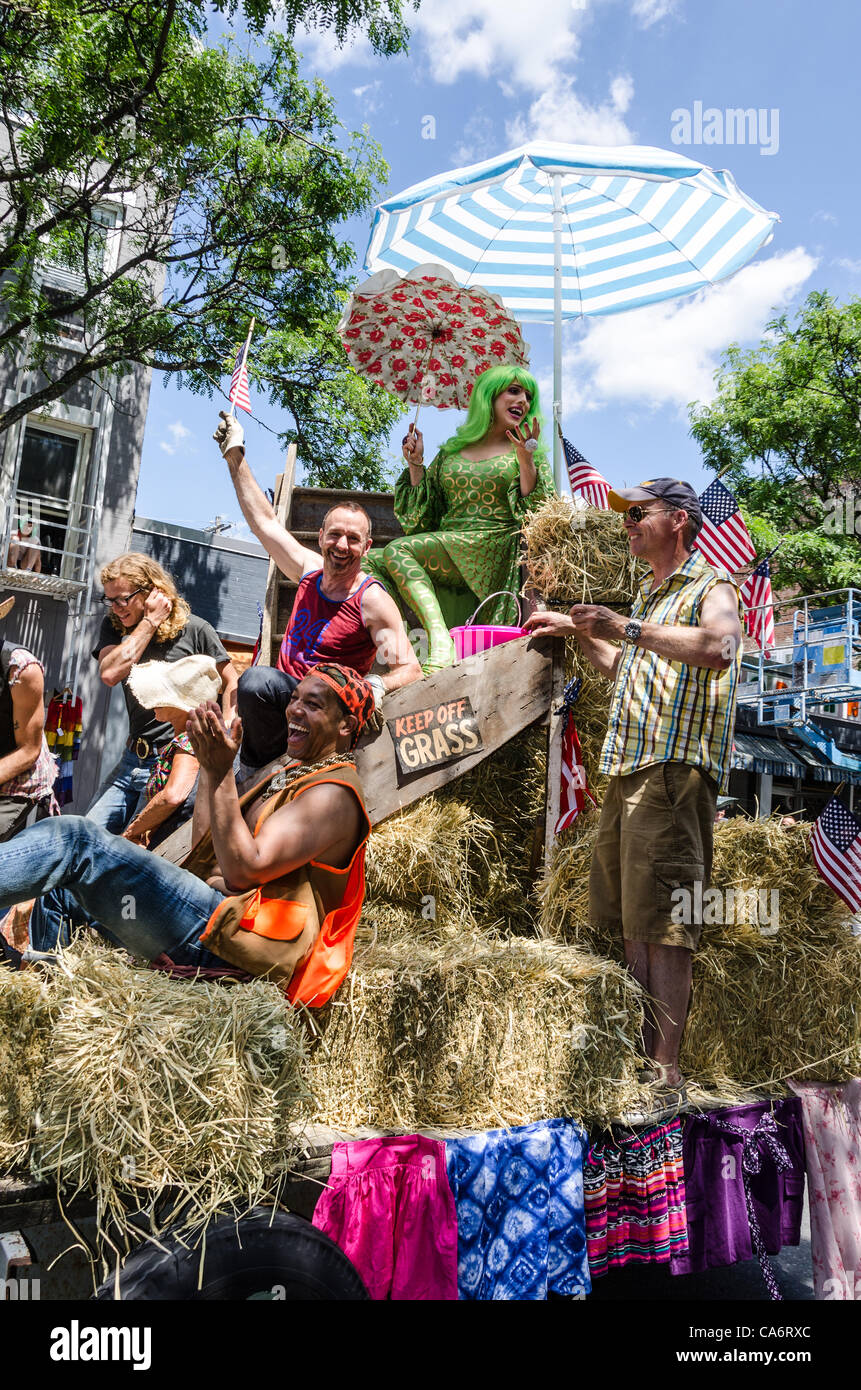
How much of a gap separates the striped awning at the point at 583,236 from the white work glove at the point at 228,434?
3198mm

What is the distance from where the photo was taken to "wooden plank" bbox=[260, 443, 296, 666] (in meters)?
5.82

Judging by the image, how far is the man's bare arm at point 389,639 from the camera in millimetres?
3852

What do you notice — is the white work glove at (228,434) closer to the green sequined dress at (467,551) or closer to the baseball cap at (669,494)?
the green sequined dress at (467,551)

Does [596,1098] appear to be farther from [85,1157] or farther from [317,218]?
[317,218]

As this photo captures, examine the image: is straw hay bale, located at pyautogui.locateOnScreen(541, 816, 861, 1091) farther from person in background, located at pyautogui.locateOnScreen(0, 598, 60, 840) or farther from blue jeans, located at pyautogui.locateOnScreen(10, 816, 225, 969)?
person in background, located at pyautogui.locateOnScreen(0, 598, 60, 840)

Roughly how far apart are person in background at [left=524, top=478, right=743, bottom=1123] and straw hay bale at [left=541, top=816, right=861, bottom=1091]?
215mm

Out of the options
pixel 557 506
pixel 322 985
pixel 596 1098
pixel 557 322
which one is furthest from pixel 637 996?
pixel 557 322

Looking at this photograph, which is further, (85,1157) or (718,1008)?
(718,1008)

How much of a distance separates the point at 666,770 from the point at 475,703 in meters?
0.83

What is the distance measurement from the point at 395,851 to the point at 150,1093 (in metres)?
1.71

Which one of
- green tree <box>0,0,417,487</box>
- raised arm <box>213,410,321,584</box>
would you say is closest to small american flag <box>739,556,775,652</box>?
raised arm <box>213,410,321,584</box>

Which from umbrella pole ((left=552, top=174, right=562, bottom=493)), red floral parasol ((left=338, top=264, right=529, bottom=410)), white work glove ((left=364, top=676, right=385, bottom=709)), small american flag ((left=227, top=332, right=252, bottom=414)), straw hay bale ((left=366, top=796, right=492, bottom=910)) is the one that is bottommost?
straw hay bale ((left=366, top=796, right=492, bottom=910))

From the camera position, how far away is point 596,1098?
306cm
